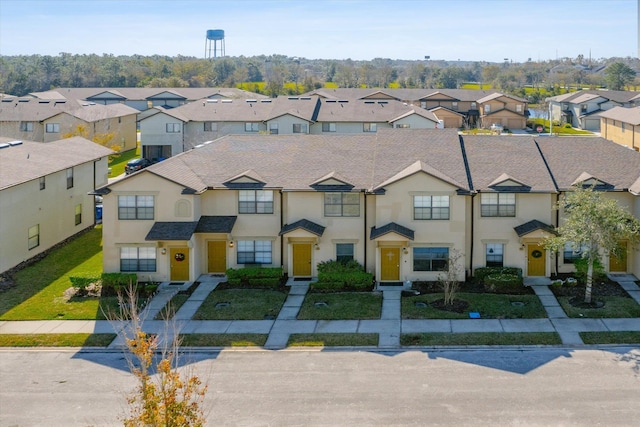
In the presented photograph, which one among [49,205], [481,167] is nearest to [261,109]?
[49,205]

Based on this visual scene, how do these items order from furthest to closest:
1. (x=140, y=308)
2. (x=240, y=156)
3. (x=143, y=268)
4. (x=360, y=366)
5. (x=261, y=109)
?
(x=261, y=109) → (x=240, y=156) → (x=143, y=268) → (x=140, y=308) → (x=360, y=366)

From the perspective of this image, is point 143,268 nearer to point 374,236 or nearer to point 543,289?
point 374,236

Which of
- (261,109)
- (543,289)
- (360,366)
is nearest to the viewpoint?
(360,366)

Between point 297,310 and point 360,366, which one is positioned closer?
point 360,366

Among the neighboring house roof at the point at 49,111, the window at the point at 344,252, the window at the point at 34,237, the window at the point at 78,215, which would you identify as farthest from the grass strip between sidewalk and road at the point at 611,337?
the neighboring house roof at the point at 49,111

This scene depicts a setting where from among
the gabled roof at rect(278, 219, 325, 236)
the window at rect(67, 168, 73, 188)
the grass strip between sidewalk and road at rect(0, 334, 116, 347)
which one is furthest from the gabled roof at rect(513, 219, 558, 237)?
the window at rect(67, 168, 73, 188)
